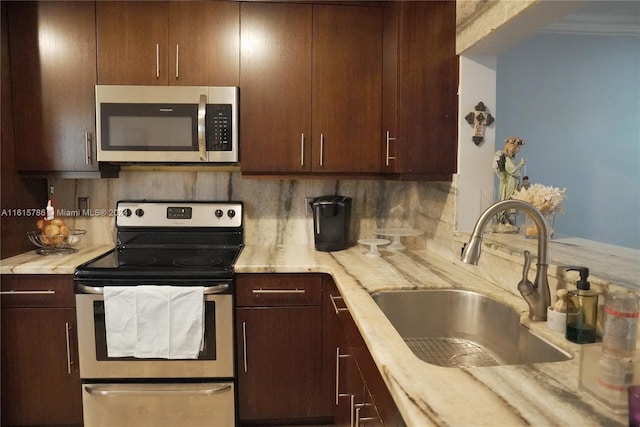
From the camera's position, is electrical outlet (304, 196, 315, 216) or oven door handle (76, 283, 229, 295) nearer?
oven door handle (76, 283, 229, 295)

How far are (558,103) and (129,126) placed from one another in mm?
2660

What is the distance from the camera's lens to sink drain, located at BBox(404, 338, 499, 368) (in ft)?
4.39

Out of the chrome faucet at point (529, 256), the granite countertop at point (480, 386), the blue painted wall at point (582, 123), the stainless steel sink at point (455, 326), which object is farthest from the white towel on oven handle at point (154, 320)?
the blue painted wall at point (582, 123)

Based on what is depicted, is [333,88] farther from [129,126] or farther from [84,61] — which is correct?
[84,61]

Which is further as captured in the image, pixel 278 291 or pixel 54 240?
pixel 54 240

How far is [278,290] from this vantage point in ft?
6.63

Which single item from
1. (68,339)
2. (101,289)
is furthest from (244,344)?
(68,339)

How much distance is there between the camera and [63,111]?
2152mm

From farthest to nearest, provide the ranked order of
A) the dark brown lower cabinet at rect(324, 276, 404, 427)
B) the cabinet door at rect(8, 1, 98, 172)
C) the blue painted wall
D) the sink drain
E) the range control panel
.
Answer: the blue painted wall < the range control panel < the cabinet door at rect(8, 1, 98, 172) < the sink drain < the dark brown lower cabinet at rect(324, 276, 404, 427)

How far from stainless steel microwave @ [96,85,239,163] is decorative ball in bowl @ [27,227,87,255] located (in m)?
0.46

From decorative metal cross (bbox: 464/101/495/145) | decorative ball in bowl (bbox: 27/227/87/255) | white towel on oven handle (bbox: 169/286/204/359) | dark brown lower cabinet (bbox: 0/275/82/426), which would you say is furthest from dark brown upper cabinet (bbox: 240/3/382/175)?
dark brown lower cabinet (bbox: 0/275/82/426)

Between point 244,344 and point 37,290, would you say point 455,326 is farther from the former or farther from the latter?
point 37,290

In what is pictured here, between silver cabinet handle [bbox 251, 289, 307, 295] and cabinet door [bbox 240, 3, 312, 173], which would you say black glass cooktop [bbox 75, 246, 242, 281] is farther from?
cabinet door [bbox 240, 3, 312, 173]

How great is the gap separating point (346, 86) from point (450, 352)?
1.43 m
